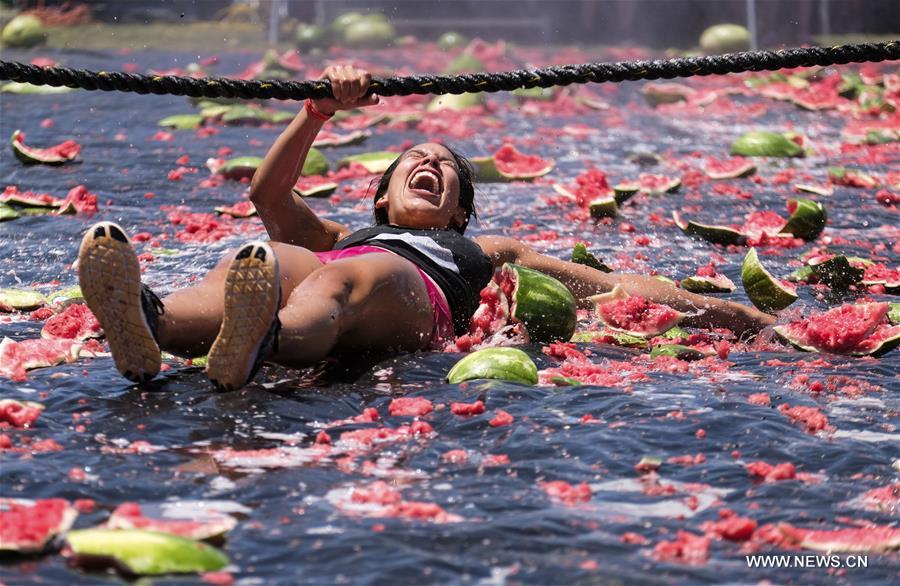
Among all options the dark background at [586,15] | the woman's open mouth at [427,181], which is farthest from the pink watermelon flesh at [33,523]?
the dark background at [586,15]

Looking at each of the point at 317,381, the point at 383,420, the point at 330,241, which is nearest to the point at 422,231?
the point at 330,241

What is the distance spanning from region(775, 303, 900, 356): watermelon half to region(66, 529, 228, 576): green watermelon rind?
9.80 ft

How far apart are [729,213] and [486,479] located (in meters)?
Answer: 5.36

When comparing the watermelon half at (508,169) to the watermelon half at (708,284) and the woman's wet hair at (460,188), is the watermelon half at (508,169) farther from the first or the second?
the woman's wet hair at (460,188)

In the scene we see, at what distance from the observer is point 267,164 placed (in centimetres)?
548

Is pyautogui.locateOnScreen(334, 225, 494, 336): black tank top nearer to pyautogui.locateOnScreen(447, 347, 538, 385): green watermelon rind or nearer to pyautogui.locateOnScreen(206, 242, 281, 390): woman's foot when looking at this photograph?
pyautogui.locateOnScreen(447, 347, 538, 385): green watermelon rind

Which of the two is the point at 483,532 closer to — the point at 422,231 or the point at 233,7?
the point at 422,231

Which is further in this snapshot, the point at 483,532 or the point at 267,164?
the point at 267,164

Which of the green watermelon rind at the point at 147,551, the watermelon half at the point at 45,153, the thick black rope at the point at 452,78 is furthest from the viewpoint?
the watermelon half at the point at 45,153

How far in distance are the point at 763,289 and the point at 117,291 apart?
2979 mm

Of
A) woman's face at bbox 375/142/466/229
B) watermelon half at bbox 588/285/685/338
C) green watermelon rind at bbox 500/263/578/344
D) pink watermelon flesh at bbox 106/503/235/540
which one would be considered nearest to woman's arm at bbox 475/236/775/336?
watermelon half at bbox 588/285/685/338

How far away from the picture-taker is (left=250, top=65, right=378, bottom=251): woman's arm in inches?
200

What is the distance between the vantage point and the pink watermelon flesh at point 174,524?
127 inches

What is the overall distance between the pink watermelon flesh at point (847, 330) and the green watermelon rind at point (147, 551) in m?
2.99
